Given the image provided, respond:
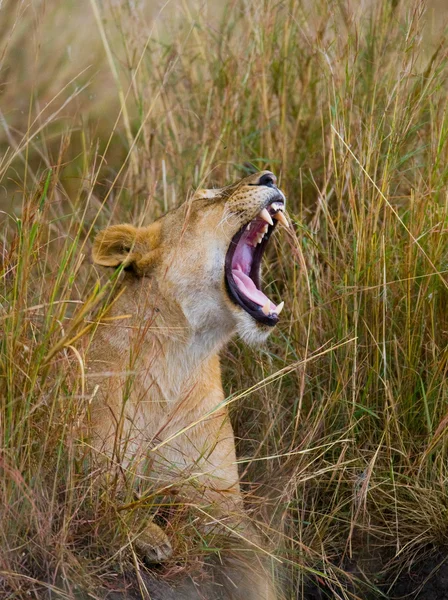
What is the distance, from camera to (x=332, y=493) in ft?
11.7

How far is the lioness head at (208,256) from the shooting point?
3.29m

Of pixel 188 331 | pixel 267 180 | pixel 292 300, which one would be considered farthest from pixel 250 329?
pixel 292 300

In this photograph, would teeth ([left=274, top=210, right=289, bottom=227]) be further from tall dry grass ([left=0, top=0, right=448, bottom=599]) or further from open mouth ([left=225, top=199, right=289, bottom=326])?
tall dry grass ([left=0, top=0, right=448, bottom=599])

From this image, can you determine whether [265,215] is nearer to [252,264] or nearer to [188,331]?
[252,264]

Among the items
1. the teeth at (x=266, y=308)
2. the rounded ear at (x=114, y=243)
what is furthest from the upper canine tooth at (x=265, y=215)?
the rounded ear at (x=114, y=243)

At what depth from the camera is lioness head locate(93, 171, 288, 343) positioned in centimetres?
329

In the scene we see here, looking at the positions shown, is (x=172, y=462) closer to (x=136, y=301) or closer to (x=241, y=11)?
(x=136, y=301)

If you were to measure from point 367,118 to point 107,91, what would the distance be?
249cm

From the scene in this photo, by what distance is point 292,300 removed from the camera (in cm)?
404

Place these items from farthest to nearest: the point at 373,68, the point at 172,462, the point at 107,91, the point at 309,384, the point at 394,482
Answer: the point at 107,91 → the point at 373,68 → the point at 309,384 → the point at 394,482 → the point at 172,462

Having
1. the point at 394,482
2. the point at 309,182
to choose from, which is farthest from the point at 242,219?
the point at 309,182

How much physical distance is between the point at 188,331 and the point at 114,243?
38 centimetres

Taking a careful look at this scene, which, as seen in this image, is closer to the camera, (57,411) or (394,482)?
(57,411)

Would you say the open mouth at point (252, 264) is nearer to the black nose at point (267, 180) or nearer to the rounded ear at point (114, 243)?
the black nose at point (267, 180)
